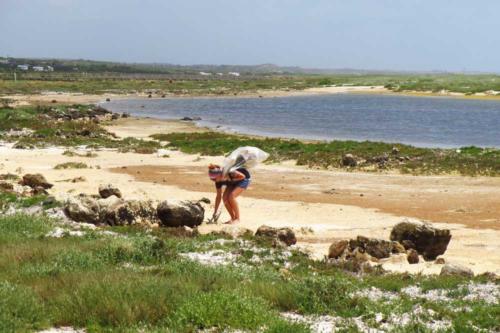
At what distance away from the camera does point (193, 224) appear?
14.9 m

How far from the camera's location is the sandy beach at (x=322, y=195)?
14699 millimetres

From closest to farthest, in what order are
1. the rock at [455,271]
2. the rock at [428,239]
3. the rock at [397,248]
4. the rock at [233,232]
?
the rock at [455,271]
the rock at [397,248]
the rock at [428,239]
the rock at [233,232]

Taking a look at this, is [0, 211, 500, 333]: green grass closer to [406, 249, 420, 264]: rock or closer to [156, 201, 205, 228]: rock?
[406, 249, 420, 264]: rock

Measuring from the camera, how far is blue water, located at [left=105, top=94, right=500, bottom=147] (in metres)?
47.2

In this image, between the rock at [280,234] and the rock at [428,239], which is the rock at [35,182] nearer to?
the rock at [280,234]

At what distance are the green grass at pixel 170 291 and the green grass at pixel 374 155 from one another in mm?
17129

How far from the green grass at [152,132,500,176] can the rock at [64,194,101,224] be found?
1514 centimetres

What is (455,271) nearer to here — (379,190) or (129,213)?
(129,213)

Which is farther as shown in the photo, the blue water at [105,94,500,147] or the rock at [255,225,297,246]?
the blue water at [105,94,500,147]

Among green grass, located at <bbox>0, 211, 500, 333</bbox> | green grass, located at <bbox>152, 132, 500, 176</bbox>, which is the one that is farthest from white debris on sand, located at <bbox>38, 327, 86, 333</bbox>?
green grass, located at <bbox>152, 132, 500, 176</bbox>

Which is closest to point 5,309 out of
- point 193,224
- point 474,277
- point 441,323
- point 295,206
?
point 441,323

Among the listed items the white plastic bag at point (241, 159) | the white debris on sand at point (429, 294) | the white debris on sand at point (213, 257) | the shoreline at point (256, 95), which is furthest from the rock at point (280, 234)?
the shoreline at point (256, 95)

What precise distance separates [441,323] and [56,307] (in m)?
4.41

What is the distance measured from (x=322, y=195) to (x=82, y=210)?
9.09 metres
